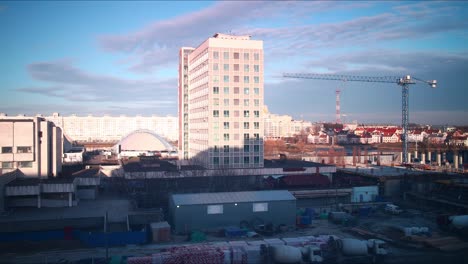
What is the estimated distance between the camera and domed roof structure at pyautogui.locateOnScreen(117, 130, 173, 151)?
48.4m

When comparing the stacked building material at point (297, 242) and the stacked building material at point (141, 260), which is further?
the stacked building material at point (297, 242)

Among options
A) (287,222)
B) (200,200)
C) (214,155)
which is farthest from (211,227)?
(214,155)

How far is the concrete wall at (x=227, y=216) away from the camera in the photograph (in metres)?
16.2

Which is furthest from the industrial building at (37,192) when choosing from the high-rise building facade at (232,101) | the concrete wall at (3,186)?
the high-rise building facade at (232,101)

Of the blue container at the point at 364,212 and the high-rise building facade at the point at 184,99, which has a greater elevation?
the high-rise building facade at the point at 184,99

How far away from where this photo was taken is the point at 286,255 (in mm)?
11930

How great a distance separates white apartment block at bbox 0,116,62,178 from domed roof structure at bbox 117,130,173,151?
2787 centimetres

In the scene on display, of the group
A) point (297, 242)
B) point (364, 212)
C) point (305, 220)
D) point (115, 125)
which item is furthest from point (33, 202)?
point (115, 125)

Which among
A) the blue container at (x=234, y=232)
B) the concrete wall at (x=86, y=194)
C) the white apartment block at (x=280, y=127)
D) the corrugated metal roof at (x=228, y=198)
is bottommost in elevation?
the blue container at (x=234, y=232)

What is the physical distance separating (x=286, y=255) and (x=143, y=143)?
39385 mm

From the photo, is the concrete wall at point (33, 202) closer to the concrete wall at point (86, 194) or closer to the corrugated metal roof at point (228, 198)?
the concrete wall at point (86, 194)

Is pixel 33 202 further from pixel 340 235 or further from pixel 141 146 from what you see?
pixel 141 146

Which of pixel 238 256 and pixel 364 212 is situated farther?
pixel 364 212

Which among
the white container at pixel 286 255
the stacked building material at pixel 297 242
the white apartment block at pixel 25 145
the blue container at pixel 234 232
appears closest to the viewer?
the white container at pixel 286 255
